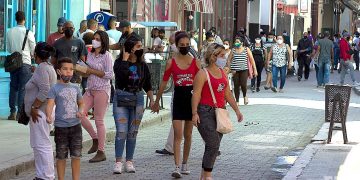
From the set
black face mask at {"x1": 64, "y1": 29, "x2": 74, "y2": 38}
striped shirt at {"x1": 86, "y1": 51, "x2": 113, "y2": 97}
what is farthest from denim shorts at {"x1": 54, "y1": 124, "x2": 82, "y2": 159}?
black face mask at {"x1": 64, "y1": 29, "x2": 74, "y2": 38}

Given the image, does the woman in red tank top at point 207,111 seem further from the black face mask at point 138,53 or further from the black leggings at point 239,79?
the black leggings at point 239,79

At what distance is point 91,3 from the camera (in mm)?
24250

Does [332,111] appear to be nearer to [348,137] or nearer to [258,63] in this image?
[348,137]

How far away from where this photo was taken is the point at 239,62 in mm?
23719

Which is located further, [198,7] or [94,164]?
[198,7]

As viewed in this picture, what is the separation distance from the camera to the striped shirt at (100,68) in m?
13.1

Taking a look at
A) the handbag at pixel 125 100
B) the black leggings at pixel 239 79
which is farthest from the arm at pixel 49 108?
the black leggings at pixel 239 79

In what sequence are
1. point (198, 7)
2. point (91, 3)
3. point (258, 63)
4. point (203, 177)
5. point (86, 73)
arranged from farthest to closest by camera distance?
point (198, 7) < point (258, 63) < point (91, 3) < point (86, 73) < point (203, 177)

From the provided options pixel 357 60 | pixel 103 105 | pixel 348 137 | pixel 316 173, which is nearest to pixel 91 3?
pixel 348 137

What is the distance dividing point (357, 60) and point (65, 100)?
131ft

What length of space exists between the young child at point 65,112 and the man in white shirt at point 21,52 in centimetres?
713

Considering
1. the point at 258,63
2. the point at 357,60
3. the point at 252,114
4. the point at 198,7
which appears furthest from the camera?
the point at 357,60

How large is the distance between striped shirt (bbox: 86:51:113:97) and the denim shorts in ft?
8.90

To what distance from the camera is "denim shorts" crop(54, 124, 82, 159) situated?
10359 mm
